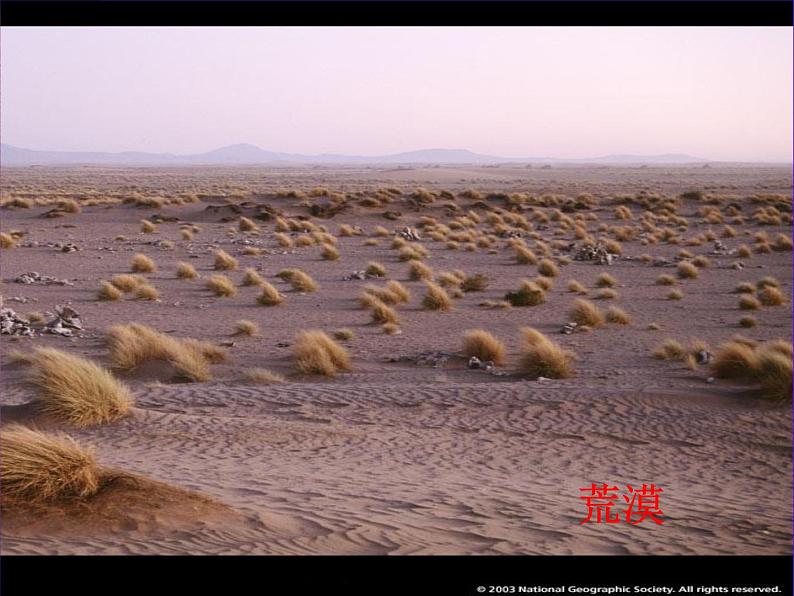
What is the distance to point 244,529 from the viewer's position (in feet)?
23.6

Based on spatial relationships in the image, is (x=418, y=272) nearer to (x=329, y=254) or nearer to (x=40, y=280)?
(x=329, y=254)

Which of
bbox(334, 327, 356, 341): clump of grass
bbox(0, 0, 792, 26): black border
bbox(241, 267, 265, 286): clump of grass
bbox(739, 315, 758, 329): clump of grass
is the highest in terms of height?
bbox(0, 0, 792, 26): black border

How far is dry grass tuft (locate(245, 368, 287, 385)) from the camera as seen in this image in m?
14.9

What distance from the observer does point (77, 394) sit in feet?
38.9

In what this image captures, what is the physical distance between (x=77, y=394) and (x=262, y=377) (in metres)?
3.75

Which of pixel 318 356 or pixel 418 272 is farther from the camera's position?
pixel 418 272

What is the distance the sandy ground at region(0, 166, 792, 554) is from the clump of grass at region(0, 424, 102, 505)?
0.36 metres

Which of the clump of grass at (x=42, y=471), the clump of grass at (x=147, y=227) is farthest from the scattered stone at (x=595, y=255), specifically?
the clump of grass at (x=42, y=471)

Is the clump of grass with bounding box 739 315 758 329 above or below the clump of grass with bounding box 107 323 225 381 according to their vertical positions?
below

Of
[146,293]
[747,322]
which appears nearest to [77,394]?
[146,293]

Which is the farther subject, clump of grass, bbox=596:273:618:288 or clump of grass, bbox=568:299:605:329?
clump of grass, bbox=596:273:618:288

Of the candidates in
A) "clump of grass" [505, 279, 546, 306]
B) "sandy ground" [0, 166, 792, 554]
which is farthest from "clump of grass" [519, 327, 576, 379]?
"clump of grass" [505, 279, 546, 306]

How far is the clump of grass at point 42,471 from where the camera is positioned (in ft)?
24.3

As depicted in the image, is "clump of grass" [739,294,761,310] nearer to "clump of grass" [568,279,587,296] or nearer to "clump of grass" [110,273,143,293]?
"clump of grass" [568,279,587,296]
